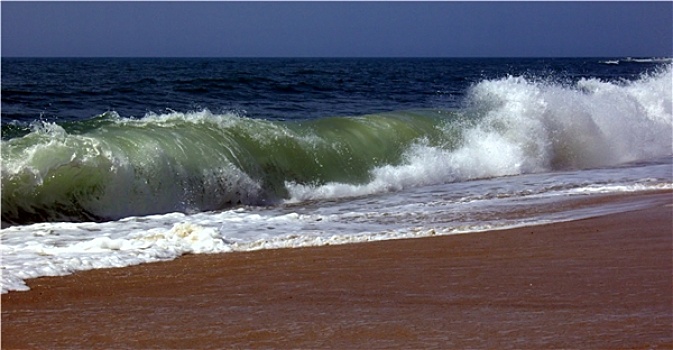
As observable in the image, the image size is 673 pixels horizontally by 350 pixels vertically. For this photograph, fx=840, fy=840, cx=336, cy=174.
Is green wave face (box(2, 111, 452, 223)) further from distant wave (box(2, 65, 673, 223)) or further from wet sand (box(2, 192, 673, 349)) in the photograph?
wet sand (box(2, 192, 673, 349))

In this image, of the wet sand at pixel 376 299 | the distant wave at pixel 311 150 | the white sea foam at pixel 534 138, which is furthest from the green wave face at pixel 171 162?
the wet sand at pixel 376 299

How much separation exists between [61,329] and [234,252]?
2.01 metres

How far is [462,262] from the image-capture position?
517 cm

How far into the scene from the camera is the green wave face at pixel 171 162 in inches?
302

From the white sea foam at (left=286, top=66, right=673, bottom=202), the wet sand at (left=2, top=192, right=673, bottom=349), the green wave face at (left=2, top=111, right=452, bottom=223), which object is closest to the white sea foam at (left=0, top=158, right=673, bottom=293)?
the wet sand at (left=2, top=192, right=673, bottom=349)

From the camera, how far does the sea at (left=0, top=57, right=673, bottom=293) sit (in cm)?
624

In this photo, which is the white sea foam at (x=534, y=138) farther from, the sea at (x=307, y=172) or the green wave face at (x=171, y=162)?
the green wave face at (x=171, y=162)

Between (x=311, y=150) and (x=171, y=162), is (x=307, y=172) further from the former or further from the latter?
(x=171, y=162)

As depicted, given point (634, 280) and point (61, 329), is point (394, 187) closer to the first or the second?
point (634, 280)

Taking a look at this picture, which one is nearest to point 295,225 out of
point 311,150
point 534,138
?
point 311,150

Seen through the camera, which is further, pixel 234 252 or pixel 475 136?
pixel 475 136

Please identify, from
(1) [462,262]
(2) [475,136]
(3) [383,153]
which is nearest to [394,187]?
(3) [383,153]

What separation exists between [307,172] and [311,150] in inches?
26.5

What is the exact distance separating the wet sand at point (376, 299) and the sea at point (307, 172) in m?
0.49
